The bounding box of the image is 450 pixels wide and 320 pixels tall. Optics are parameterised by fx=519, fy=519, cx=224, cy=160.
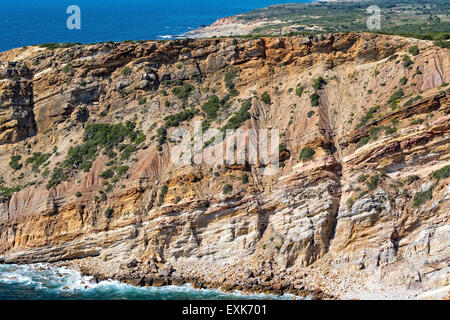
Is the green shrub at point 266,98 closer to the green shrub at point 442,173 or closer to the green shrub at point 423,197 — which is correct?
the green shrub at point 423,197

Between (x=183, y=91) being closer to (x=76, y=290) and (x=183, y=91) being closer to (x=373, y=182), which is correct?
(x=373, y=182)

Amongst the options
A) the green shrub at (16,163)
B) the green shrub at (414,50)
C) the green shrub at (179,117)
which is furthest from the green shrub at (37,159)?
the green shrub at (414,50)

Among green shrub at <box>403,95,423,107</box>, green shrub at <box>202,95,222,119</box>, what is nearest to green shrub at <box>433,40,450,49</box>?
green shrub at <box>403,95,423,107</box>

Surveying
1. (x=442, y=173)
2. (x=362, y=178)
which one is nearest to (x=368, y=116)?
(x=362, y=178)

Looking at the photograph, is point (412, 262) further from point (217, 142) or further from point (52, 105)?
point (52, 105)

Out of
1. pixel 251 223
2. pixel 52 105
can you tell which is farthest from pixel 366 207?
pixel 52 105

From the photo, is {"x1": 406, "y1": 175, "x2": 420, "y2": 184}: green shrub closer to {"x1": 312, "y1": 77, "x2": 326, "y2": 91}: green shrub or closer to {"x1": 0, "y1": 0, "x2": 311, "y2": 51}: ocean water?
{"x1": 312, "y1": 77, "x2": 326, "y2": 91}: green shrub
